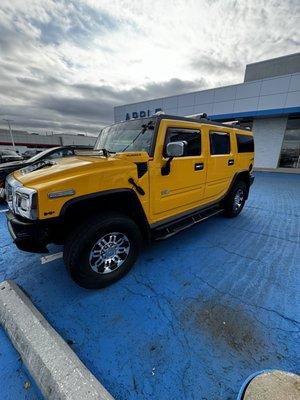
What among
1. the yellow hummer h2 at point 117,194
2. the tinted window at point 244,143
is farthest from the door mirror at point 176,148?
the tinted window at point 244,143

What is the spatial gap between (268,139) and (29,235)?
16419mm

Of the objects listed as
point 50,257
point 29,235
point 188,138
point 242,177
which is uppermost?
point 188,138

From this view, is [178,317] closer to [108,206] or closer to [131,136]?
[108,206]

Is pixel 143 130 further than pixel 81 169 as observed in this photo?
Yes

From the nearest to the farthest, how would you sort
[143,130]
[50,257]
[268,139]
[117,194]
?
[117,194] < [143,130] < [50,257] < [268,139]

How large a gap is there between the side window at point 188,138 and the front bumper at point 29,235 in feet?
6.09

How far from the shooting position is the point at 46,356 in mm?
1624

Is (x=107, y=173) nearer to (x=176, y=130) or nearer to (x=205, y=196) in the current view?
(x=176, y=130)

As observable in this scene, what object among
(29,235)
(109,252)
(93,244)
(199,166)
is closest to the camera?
(29,235)

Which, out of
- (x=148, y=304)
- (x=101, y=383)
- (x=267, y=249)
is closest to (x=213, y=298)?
(x=148, y=304)

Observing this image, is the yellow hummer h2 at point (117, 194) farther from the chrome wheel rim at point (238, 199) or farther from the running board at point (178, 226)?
the chrome wheel rim at point (238, 199)

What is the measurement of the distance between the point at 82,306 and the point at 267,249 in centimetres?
316

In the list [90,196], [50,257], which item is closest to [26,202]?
[90,196]

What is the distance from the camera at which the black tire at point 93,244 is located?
2230 mm
